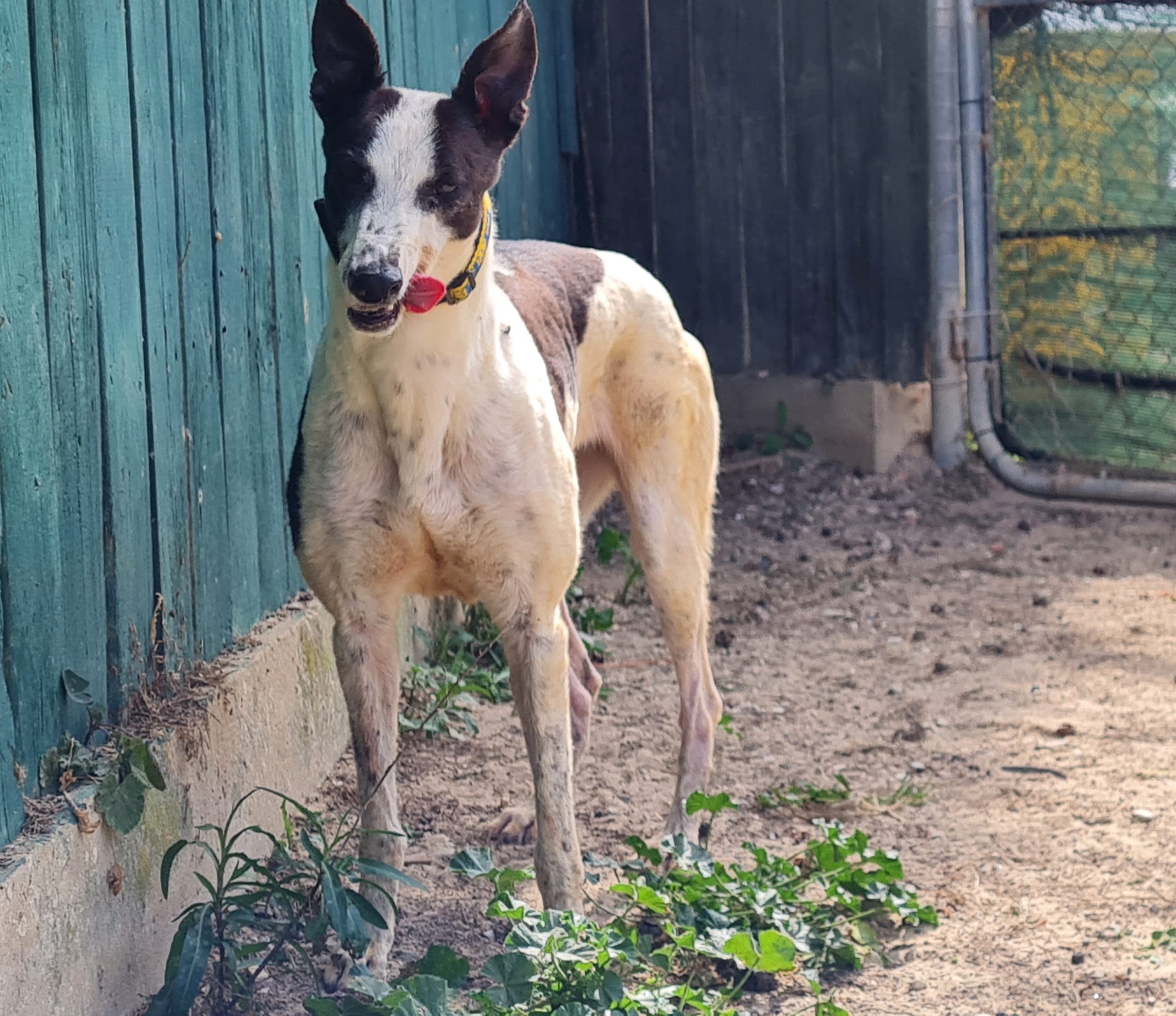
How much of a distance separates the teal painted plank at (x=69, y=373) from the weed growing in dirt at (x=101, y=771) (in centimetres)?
4

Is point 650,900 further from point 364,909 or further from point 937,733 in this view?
point 937,733

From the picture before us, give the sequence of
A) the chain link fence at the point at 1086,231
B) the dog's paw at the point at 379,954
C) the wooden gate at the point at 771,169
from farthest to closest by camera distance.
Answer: the wooden gate at the point at 771,169
the chain link fence at the point at 1086,231
the dog's paw at the point at 379,954

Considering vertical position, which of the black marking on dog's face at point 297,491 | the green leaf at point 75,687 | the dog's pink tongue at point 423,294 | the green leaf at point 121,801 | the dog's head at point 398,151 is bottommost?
the green leaf at point 121,801

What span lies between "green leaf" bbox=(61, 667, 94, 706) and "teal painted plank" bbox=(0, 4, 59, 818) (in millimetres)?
29

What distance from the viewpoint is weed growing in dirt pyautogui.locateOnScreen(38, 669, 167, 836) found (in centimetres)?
268

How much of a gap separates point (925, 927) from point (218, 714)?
1.65 m

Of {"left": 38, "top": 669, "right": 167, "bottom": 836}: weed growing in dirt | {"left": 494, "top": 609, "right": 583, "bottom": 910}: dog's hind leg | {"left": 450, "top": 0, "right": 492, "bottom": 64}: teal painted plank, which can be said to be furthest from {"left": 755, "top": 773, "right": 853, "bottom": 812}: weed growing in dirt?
→ {"left": 450, "top": 0, "right": 492, "bottom": 64}: teal painted plank

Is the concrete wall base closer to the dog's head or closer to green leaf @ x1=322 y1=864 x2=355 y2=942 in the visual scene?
the dog's head

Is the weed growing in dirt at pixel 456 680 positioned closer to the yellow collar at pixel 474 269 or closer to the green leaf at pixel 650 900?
the green leaf at pixel 650 900

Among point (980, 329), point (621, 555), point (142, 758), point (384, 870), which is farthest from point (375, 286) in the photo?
point (980, 329)

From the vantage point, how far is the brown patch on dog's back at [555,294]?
361cm

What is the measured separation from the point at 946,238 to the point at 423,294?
16.3 ft

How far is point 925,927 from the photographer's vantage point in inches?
135

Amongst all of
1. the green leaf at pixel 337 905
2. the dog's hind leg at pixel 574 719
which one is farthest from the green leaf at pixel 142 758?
the dog's hind leg at pixel 574 719
